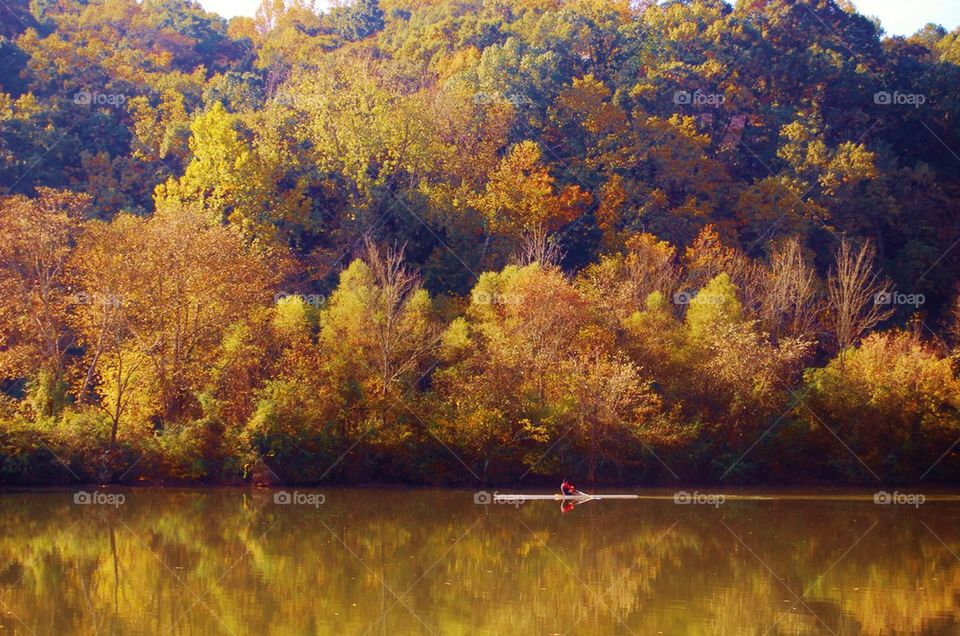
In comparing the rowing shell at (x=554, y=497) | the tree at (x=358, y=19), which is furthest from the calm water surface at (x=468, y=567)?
the tree at (x=358, y=19)

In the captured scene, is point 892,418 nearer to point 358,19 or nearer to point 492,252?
point 492,252

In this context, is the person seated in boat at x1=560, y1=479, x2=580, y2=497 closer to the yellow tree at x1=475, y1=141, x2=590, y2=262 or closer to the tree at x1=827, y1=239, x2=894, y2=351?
the tree at x1=827, y1=239, x2=894, y2=351

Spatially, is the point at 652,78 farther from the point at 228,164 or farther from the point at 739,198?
the point at 228,164

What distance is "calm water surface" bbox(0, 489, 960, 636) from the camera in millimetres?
18656

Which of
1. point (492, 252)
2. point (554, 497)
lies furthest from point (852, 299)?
point (554, 497)

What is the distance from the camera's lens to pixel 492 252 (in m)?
51.0

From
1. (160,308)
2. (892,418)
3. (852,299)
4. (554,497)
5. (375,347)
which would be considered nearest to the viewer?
(554,497)

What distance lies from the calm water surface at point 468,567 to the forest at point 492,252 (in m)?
5.14

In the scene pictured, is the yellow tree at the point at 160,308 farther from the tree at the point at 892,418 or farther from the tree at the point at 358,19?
the tree at the point at 358,19

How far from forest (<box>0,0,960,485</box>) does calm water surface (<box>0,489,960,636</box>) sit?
5.14 metres

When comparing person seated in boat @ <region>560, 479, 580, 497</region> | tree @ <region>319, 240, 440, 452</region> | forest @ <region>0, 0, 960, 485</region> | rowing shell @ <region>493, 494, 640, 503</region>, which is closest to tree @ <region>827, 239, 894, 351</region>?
forest @ <region>0, 0, 960, 485</region>

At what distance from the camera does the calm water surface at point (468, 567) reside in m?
18.7

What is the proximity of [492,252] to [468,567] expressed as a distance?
2874cm

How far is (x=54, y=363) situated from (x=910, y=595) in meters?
29.4
